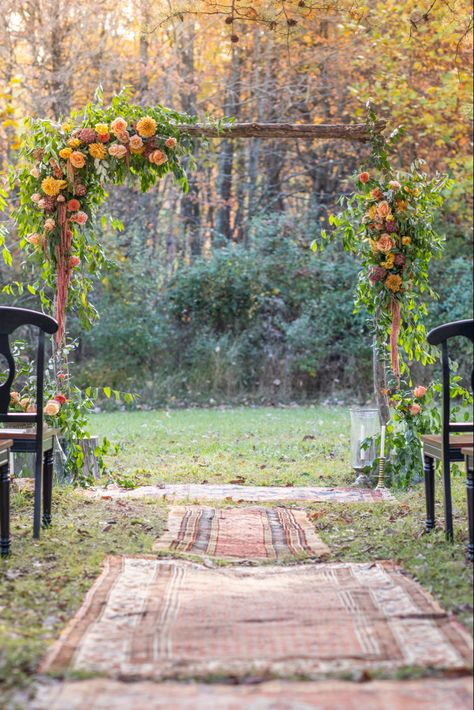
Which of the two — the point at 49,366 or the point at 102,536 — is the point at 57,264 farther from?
the point at 102,536

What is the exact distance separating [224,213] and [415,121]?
336cm

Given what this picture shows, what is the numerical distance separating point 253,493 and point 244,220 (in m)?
8.64

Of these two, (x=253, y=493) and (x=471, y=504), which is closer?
(x=471, y=504)

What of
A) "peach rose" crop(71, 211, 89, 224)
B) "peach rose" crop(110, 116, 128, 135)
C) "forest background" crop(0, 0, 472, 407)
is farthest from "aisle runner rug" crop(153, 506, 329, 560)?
"forest background" crop(0, 0, 472, 407)

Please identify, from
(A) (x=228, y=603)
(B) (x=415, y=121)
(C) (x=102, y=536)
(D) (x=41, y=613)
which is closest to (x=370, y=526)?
(C) (x=102, y=536)

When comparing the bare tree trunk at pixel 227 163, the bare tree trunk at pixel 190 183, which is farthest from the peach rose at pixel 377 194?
the bare tree trunk at pixel 227 163

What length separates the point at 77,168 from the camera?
19.4ft

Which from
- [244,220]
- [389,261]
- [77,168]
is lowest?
[389,261]

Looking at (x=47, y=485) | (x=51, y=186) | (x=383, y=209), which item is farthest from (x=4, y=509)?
(x=383, y=209)

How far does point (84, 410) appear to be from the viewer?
241 inches

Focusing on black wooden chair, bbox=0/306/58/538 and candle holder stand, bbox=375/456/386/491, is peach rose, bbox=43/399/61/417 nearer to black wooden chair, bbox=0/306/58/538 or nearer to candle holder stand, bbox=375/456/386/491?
black wooden chair, bbox=0/306/58/538

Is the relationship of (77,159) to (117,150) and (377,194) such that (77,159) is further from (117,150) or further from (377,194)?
(377,194)

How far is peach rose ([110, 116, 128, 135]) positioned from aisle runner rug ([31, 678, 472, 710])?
4162mm

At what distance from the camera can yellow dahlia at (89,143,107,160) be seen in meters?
5.86
